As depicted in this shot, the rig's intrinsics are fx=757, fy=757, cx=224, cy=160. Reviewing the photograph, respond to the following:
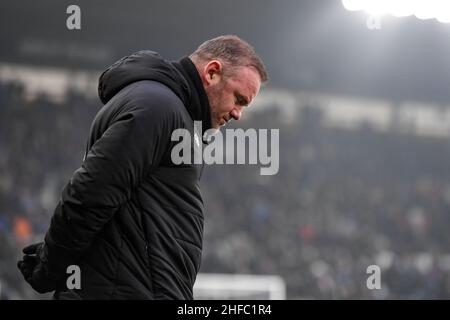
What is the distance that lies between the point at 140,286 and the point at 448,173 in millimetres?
17142

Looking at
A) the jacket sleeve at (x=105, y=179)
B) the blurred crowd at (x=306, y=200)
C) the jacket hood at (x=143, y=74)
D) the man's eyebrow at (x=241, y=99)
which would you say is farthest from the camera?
the blurred crowd at (x=306, y=200)

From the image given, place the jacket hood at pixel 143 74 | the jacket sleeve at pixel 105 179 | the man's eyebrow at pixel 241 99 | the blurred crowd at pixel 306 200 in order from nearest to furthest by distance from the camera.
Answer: the jacket sleeve at pixel 105 179 < the jacket hood at pixel 143 74 < the man's eyebrow at pixel 241 99 < the blurred crowd at pixel 306 200

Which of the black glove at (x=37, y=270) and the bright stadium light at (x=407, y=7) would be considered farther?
the bright stadium light at (x=407, y=7)

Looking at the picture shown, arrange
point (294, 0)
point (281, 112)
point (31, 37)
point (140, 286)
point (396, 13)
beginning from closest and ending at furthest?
1. point (140, 286)
2. point (396, 13)
3. point (294, 0)
4. point (31, 37)
5. point (281, 112)

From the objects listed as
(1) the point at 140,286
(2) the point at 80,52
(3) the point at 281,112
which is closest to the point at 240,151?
(3) the point at 281,112

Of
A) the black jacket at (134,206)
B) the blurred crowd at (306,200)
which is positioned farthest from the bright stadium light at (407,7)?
the black jacket at (134,206)

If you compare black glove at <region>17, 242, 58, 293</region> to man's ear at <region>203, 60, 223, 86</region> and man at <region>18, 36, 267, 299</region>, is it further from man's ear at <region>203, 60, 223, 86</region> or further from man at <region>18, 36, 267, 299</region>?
man's ear at <region>203, 60, 223, 86</region>

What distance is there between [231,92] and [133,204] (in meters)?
0.38

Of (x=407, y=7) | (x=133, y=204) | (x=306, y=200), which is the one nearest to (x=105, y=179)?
(x=133, y=204)

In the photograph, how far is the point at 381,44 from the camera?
50.5 ft

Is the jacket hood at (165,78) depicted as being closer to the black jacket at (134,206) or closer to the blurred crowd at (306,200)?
the black jacket at (134,206)

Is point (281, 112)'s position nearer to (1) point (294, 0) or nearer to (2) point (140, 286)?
(1) point (294, 0)

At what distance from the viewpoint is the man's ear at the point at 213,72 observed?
1831 millimetres

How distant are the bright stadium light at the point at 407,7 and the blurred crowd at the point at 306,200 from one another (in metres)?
4.32
